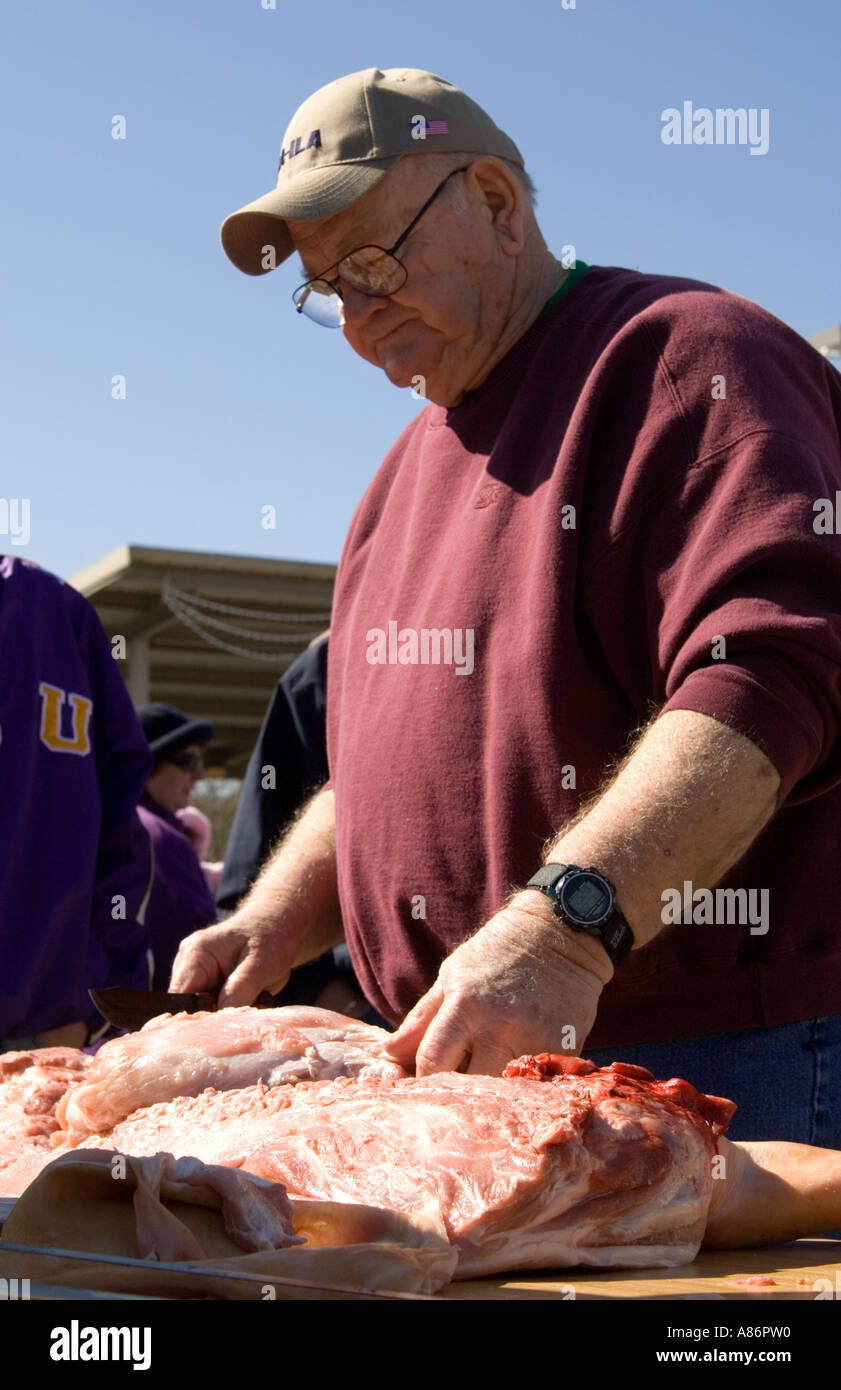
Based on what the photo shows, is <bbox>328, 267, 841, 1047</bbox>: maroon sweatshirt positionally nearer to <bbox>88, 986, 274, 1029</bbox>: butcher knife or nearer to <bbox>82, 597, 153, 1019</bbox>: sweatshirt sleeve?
<bbox>88, 986, 274, 1029</bbox>: butcher knife

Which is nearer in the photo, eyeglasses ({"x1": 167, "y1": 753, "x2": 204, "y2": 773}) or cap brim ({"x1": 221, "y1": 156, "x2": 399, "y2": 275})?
cap brim ({"x1": 221, "y1": 156, "x2": 399, "y2": 275})

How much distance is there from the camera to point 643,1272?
76.9 inches

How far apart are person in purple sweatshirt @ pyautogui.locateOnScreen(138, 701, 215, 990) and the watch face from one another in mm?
4185

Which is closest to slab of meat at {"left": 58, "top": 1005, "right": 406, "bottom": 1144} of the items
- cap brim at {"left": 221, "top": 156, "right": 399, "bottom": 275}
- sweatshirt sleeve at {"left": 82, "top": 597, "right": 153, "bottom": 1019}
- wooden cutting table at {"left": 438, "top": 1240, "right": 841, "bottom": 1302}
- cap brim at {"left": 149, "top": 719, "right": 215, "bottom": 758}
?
wooden cutting table at {"left": 438, "top": 1240, "right": 841, "bottom": 1302}

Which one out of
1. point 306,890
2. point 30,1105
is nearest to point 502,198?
point 306,890

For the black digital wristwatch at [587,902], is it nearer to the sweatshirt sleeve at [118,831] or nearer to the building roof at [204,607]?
the sweatshirt sleeve at [118,831]

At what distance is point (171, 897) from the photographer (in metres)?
7.07

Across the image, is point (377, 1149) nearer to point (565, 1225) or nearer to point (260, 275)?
point (565, 1225)

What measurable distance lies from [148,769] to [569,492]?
8.64 feet

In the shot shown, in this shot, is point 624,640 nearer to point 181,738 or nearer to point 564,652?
point 564,652

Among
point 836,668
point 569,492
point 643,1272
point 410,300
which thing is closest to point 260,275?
point 410,300

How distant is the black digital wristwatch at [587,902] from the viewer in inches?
90.4

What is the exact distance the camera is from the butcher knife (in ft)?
10.2

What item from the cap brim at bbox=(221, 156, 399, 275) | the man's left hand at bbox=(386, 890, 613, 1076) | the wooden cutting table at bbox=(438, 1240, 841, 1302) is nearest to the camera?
the wooden cutting table at bbox=(438, 1240, 841, 1302)
